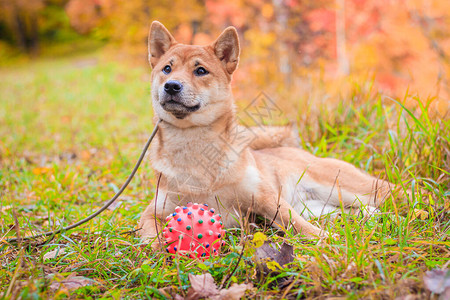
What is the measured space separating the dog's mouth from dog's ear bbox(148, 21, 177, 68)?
706 mm

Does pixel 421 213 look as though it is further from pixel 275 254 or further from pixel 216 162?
pixel 216 162

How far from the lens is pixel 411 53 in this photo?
12398 mm

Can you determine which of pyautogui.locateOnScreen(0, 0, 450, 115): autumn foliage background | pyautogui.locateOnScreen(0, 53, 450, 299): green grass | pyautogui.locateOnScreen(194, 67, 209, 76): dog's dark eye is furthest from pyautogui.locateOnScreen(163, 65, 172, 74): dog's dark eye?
pyautogui.locateOnScreen(0, 0, 450, 115): autumn foliage background

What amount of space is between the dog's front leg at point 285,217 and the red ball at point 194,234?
464mm

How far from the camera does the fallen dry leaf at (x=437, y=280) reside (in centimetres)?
157

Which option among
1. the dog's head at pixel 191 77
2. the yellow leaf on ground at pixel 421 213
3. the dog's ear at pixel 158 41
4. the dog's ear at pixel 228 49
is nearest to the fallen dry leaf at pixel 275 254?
the yellow leaf on ground at pixel 421 213

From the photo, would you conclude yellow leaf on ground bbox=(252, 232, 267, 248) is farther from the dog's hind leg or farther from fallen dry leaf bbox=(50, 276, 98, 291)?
fallen dry leaf bbox=(50, 276, 98, 291)

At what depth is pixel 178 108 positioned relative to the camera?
8.71 ft

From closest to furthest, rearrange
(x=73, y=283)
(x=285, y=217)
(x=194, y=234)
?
(x=73, y=283), (x=194, y=234), (x=285, y=217)

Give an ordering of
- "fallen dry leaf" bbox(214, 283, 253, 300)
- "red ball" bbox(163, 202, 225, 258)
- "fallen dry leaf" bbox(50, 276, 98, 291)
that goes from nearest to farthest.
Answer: "fallen dry leaf" bbox(214, 283, 253, 300)
"fallen dry leaf" bbox(50, 276, 98, 291)
"red ball" bbox(163, 202, 225, 258)

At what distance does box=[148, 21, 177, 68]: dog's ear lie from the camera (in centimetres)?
309

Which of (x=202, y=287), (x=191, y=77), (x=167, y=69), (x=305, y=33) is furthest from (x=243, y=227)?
(x=305, y=33)

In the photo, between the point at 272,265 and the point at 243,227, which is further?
the point at 243,227

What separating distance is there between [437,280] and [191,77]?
6.65 ft
